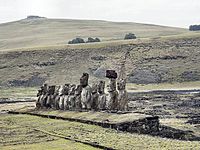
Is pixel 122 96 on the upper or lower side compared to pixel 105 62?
upper

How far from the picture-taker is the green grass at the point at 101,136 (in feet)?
62.0

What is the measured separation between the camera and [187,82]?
74438mm

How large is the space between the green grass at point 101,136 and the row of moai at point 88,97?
3368 mm

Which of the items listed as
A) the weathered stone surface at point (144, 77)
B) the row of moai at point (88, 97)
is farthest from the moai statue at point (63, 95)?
the weathered stone surface at point (144, 77)

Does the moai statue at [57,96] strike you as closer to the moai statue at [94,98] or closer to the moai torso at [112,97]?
the moai statue at [94,98]

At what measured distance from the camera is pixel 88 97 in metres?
32.4

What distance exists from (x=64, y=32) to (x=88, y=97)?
139 metres

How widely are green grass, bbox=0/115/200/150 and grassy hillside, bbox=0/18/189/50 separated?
106574 millimetres

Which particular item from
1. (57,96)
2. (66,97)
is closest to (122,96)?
(66,97)

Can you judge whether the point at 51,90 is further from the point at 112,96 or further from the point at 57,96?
the point at 112,96

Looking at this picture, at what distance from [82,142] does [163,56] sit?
66.9 metres

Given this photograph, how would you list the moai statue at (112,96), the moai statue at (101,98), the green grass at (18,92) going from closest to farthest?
the moai statue at (112,96)
the moai statue at (101,98)
the green grass at (18,92)

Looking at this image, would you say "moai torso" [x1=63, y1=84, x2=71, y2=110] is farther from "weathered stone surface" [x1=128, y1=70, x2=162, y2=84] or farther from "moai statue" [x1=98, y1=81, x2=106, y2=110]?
"weathered stone surface" [x1=128, y1=70, x2=162, y2=84]

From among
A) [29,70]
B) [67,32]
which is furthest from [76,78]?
[67,32]
